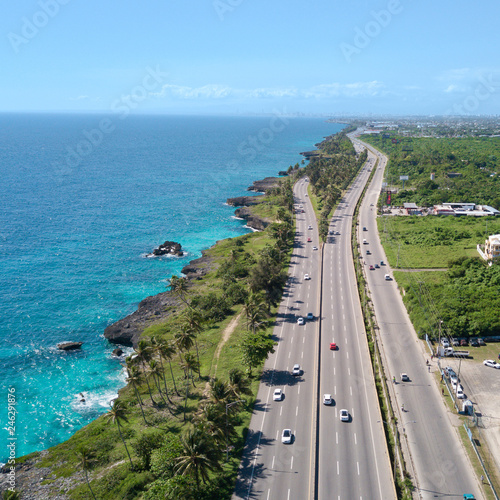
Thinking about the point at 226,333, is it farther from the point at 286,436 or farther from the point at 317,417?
the point at 286,436

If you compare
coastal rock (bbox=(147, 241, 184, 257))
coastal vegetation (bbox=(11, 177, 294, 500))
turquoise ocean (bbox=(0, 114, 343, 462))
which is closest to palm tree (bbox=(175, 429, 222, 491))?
coastal vegetation (bbox=(11, 177, 294, 500))

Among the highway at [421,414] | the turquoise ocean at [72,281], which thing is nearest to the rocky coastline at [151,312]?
the turquoise ocean at [72,281]

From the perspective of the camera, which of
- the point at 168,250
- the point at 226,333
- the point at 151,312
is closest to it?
the point at 226,333

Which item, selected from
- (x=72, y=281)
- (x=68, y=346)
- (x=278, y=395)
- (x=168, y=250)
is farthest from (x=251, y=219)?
(x=278, y=395)

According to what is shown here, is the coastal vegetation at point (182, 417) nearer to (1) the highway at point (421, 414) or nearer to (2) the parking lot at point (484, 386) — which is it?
(1) the highway at point (421, 414)

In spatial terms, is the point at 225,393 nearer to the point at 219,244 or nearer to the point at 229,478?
the point at 229,478
